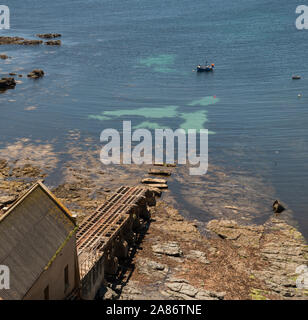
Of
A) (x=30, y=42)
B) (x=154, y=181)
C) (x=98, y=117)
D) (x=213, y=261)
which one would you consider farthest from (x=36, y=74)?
(x=213, y=261)

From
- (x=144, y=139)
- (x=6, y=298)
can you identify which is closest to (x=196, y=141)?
(x=144, y=139)

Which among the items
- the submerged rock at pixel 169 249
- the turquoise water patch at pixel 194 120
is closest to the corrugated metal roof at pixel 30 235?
the submerged rock at pixel 169 249

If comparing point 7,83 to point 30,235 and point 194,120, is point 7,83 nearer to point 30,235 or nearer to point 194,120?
point 194,120

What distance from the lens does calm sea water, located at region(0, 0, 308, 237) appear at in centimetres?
7131

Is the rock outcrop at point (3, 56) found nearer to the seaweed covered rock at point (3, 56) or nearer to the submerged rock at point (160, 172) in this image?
the seaweed covered rock at point (3, 56)

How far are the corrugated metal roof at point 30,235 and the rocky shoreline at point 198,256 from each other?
1129cm

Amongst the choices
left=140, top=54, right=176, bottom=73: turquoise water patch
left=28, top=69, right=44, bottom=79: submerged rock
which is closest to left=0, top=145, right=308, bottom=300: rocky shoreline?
left=28, top=69, right=44, bottom=79: submerged rock

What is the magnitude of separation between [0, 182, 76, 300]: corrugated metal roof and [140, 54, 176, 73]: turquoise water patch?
94.5 meters

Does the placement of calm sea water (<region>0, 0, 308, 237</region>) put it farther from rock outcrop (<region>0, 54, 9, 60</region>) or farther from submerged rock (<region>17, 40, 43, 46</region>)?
submerged rock (<region>17, 40, 43, 46</region>)

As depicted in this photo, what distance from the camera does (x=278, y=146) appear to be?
71688mm

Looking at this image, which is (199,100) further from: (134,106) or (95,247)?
(95,247)

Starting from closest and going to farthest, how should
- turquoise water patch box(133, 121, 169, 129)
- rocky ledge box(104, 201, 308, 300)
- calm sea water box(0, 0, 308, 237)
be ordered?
rocky ledge box(104, 201, 308, 300) → calm sea water box(0, 0, 308, 237) → turquoise water patch box(133, 121, 169, 129)

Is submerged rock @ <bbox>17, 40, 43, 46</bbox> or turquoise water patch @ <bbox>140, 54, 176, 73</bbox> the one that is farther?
submerged rock @ <bbox>17, 40, 43, 46</bbox>

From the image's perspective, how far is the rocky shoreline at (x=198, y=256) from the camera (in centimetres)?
3878
